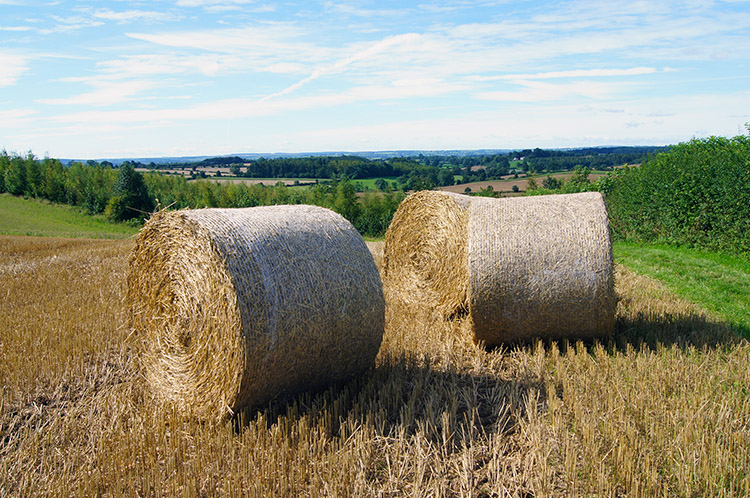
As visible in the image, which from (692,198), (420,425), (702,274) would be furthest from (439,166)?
(420,425)

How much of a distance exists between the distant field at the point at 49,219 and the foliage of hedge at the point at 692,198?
3309cm

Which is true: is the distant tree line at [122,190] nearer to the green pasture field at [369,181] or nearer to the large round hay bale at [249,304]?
the green pasture field at [369,181]

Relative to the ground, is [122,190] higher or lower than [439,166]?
lower

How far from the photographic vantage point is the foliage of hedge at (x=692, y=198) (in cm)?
1300

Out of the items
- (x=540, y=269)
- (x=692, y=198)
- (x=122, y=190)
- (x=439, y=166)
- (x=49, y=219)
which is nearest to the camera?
(x=540, y=269)

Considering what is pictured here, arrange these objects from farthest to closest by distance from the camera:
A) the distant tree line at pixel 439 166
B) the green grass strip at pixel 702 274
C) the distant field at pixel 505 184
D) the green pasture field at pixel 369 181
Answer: the green pasture field at pixel 369 181 → the distant tree line at pixel 439 166 → the distant field at pixel 505 184 → the green grass strip at pixel 702 274

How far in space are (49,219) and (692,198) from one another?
162ft

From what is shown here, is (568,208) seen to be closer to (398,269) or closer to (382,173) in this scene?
(398,269)

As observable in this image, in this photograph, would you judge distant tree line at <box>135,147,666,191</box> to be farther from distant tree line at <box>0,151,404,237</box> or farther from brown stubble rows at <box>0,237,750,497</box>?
brown stubble rows at <box>0,237,750,497</box>

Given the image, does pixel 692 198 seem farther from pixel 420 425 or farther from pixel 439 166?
pixel 439 166

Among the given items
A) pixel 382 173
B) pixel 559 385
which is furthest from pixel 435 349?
pixel 382 173

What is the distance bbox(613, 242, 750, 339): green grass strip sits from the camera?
834 centimetres

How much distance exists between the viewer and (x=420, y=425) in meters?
4.30

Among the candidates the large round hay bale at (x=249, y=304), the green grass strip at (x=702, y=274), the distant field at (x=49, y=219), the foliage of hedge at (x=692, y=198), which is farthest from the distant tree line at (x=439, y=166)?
the large round hay bale at (x=249, y=304)
